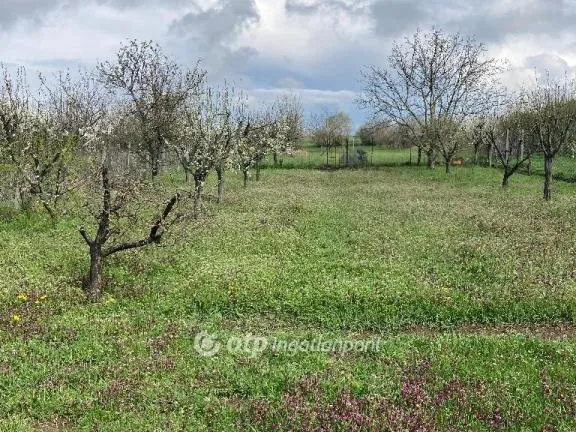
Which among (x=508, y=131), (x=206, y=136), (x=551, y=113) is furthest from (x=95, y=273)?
(x=508, y=131)

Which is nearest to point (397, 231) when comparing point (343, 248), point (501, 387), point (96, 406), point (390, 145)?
point (343, 248)

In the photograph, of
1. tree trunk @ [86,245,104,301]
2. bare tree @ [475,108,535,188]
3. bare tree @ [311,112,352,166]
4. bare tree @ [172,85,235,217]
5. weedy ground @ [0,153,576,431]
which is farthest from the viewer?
bare tree @ [311,112,352,166]

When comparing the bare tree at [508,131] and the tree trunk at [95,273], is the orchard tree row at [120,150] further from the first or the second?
the bare tree at [508,131]

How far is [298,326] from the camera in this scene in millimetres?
13477

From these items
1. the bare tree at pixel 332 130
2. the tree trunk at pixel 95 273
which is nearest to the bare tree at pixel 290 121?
the bare tree at pixel 332 130

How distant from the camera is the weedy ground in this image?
902 centimetres

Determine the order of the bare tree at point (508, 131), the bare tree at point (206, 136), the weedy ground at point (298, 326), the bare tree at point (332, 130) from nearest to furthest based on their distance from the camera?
the weedy ground at point (298, 326)
the bare tree at point (206, 136)
the bare tree at point (508, 131)
the bare tree at point (332, 130)

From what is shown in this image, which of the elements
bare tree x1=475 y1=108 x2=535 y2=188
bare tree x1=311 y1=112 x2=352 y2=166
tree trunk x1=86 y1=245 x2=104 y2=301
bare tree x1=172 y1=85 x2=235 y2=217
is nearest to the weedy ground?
tree trunk x1=86 y1=245 x2=104 y2=301

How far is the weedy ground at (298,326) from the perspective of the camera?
902 centimetres

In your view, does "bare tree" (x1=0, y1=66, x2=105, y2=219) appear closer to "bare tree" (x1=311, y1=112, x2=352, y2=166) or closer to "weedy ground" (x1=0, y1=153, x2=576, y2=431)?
"weedy ground" (x1=0, y1=153, x2=576, y2=431)

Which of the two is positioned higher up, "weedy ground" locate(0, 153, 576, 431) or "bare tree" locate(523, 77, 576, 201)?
"bare tree" locate(523, 77, 576, 201)

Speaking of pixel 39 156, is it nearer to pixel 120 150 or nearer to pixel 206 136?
pixel 206 136

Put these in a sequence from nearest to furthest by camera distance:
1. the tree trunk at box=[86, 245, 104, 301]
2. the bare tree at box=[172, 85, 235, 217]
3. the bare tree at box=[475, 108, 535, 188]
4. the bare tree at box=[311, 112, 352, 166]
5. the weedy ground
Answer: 1. the weedy ground
2. the tree trunk at box=[86, 245, 104, 301]
3. the bare tree at box=[172, 85, 235, 217]
4. the bare tree at box=[475, 108, 535, 188]
5. the bare tree at box=[311, 112, 352, 166]

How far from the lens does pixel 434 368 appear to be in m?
10.5
